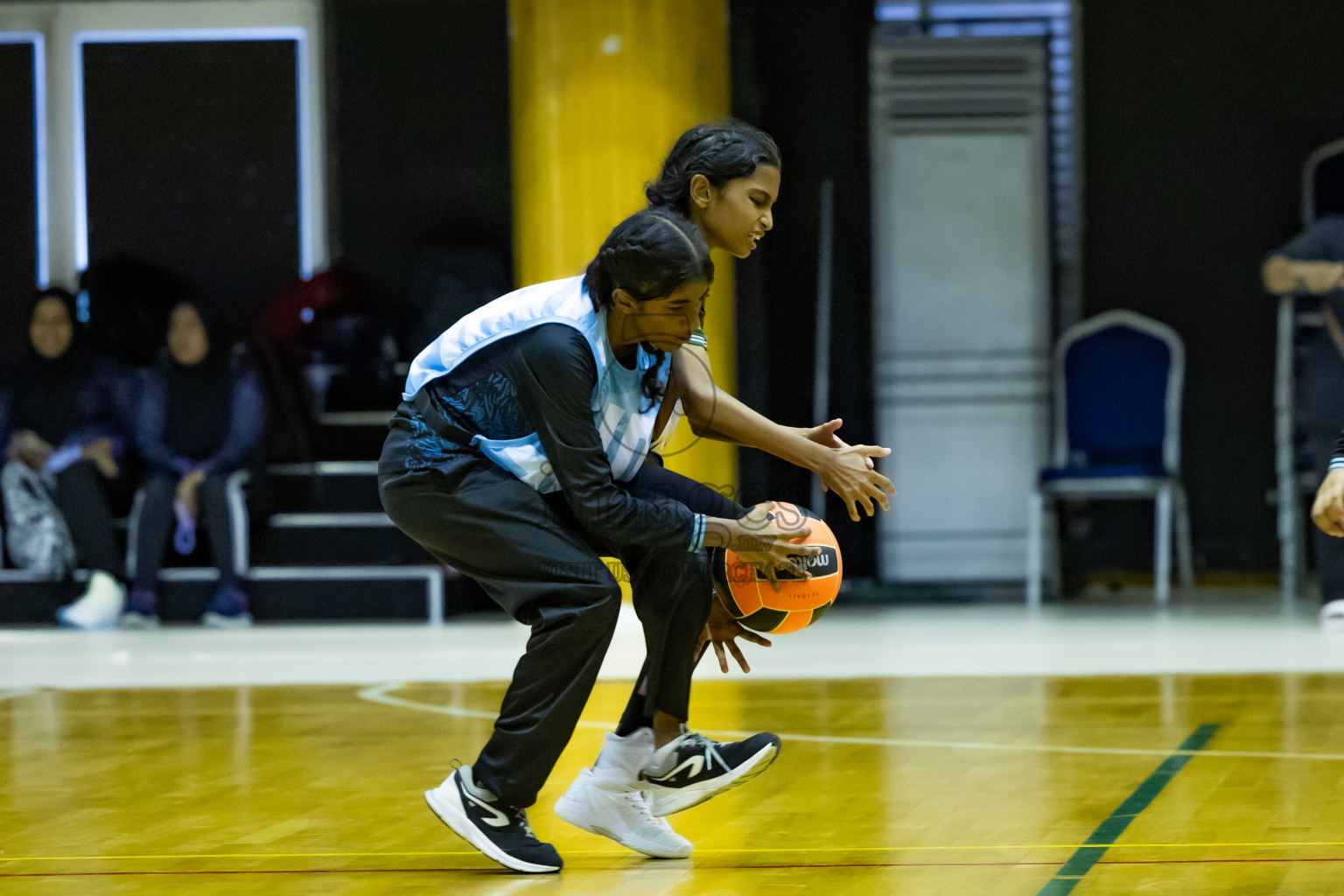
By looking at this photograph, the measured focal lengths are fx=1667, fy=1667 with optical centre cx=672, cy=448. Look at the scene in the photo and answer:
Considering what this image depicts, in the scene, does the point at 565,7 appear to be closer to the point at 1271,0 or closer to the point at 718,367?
the point at 718,367

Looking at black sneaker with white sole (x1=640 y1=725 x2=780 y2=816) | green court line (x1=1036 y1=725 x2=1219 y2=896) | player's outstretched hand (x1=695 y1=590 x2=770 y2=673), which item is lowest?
green court line (x1=1036 y1=725 x2=1219 y2=896)

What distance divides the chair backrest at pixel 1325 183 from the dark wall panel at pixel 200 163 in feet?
15.5

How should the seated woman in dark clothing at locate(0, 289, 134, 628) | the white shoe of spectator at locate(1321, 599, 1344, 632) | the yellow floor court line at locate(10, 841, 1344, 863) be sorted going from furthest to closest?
1. the seated woman in dark clothing at locate(0, 289, 134, 628)
2. the white shoe of spectator at locate(1321, 599, 1344, 632)
3. the yellow floor court line at locate(10, 841, 1344, 863)

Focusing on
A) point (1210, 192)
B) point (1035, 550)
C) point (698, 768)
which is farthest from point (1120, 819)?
point (1210, 192)

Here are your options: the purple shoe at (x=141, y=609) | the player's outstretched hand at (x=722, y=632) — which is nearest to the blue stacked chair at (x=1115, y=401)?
the purple shoe at (x=141, y=609)

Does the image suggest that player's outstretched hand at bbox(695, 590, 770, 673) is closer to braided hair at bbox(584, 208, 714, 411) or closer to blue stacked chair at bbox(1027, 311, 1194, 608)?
braided hair at bbox(584, 208, 714, 411)

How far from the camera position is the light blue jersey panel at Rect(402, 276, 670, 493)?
2453 mm

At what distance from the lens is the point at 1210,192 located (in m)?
8.10

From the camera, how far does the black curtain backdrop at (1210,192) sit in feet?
26.3

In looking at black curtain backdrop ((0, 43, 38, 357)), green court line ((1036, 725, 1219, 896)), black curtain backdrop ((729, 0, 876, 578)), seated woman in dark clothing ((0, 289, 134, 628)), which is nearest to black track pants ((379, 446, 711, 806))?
green court line ((1036, 725, 1219, 896))

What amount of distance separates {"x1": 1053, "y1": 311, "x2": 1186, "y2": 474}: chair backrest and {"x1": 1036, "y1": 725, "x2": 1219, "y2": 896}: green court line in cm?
335

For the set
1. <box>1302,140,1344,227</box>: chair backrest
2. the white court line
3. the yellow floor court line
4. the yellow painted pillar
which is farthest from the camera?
<box>1302,140,1344,227</box>: chair backrest

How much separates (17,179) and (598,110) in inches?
134

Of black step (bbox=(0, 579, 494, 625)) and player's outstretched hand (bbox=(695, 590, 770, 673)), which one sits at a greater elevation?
player's outstretched hand (bbox=(695, 590, 770, 673))
